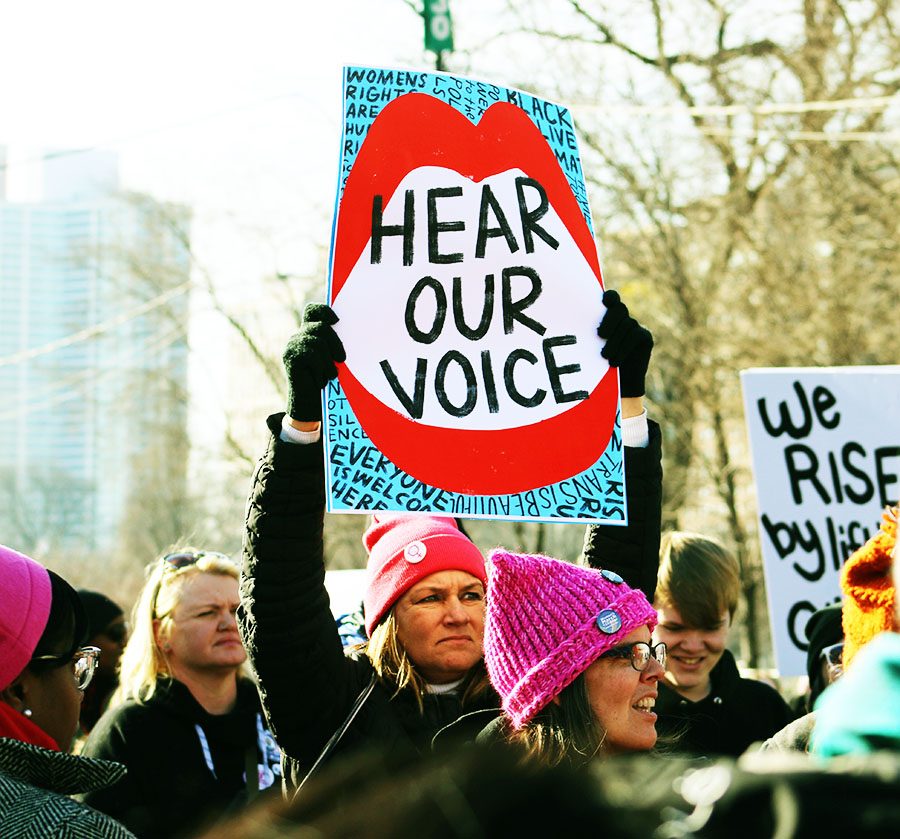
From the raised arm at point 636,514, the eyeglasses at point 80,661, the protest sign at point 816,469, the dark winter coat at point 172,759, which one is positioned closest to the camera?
the eyeglasses at point 80,661

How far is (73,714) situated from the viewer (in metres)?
2.72

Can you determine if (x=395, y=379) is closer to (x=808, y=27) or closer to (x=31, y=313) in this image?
(x=808, y=27)

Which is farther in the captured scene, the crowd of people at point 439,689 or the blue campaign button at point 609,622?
the blue campaign button at point 609,622

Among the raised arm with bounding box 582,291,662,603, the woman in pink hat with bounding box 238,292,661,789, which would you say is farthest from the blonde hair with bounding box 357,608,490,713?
the raised arm with bounding box 582,291,662,603

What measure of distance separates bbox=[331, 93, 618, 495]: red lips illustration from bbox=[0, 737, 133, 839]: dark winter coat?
1.03m

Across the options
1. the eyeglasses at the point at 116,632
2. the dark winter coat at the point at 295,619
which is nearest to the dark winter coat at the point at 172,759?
the dark winter coat at the point at 295,619

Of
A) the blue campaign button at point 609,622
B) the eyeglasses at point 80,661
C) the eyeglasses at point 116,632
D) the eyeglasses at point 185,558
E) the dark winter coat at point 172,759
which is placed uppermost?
the blue campaign button at point 609,622

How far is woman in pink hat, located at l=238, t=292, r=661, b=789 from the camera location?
2857 millimetres

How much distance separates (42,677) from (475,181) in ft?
4.77

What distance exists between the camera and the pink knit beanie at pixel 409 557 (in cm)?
333

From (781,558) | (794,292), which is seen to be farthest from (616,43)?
(781,558)

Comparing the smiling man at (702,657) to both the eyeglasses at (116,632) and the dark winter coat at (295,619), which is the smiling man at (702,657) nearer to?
the dark winter coat at (295,619)

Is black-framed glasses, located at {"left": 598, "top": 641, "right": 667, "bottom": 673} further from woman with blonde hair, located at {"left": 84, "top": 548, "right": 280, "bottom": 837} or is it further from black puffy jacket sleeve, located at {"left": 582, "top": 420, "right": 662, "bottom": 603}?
woman with blonde hair, located at {"left": 84, "top": 548, "right": 280, "bottom": 837}

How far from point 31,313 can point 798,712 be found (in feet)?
179
